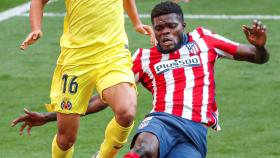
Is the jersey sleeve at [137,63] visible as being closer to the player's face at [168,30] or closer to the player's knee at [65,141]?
the player's face at [168,30]

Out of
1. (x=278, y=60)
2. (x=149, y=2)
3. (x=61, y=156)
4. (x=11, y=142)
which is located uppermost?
(x=61, y=156)

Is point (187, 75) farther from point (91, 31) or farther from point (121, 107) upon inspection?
point (91, 31)

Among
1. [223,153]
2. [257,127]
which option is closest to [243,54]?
[223,153]

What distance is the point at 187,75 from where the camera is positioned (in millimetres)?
8312

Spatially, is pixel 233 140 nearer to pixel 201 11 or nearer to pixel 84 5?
pixel 84 5

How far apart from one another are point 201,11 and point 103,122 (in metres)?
7.33

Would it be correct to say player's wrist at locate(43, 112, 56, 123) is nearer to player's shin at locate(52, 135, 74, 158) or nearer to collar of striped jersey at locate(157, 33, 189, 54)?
player's shin at locate(52, 135, 74, 158)

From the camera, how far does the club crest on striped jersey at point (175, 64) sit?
8.36 m

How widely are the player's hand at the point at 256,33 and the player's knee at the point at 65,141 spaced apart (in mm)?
1871

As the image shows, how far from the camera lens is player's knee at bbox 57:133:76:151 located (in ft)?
30.0

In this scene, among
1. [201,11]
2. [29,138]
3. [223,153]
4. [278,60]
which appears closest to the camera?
[223,153]

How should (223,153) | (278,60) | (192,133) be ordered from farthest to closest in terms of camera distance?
(278,60) < (223,153) < (192,133)

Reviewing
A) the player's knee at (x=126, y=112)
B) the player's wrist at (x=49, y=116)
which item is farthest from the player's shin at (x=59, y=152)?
the player's knee at (x=126, y=112)

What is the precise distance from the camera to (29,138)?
36.9 feet
